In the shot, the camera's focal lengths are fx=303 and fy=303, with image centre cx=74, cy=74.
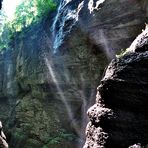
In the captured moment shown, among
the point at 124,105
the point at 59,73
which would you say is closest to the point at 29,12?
the point at 59,73

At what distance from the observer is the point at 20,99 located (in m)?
19.8

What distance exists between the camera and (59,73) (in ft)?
55.5

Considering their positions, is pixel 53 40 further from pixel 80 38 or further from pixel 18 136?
pixel 18 136

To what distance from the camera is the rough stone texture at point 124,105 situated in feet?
20.4

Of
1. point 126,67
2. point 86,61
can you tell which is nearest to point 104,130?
point 126,67

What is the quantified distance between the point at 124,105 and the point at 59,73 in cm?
1050

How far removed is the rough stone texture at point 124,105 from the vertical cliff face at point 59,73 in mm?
6279

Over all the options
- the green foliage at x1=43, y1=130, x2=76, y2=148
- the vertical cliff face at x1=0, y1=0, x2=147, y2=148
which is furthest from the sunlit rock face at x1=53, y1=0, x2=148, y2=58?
the green foliage at x1=43, y1=130, x2=76, y2=148

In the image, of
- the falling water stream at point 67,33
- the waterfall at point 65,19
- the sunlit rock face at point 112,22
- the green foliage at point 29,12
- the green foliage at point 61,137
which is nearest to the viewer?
the sunlit rock face at point 112,22

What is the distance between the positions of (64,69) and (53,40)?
191 cm

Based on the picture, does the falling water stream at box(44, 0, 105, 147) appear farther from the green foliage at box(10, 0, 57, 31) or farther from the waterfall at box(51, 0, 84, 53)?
the green foliage at box(10, 0, 57, 31)

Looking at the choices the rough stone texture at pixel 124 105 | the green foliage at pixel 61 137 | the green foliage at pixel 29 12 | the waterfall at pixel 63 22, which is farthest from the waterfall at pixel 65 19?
the rough stone texture at pixel 124 105

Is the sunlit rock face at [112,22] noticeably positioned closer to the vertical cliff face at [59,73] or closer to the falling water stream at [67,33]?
the vertical cliff face at [59,73]

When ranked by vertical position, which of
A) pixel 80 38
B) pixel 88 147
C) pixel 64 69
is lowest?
pixel 88 147
